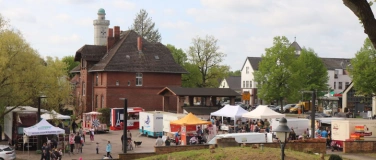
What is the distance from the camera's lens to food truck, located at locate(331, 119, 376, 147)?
33000 millimetres

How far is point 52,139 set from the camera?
33.6 meters

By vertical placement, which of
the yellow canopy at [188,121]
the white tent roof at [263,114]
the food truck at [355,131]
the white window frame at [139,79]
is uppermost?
the white window frame at [139,79]

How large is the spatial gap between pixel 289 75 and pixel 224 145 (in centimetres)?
3871

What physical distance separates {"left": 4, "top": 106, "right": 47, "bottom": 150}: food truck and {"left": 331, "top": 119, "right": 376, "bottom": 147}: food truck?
1983cm

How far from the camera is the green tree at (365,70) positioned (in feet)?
184

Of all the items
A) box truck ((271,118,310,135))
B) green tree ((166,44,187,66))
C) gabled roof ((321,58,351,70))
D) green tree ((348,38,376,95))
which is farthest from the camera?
gabled roof ((321,58,351,70))

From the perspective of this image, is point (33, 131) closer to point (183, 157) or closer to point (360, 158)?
point (183, 157)

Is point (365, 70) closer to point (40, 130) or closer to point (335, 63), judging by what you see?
point (40, 130)

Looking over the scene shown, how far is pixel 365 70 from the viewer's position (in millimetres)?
56094

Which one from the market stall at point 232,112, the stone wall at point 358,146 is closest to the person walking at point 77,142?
the market stall at point 232,112

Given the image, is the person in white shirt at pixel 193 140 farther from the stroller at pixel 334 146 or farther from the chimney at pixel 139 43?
the chimney at pixel 139 43

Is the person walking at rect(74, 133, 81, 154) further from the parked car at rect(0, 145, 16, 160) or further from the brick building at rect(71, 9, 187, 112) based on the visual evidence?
the brick building at rect(71, 9, 187, 112)

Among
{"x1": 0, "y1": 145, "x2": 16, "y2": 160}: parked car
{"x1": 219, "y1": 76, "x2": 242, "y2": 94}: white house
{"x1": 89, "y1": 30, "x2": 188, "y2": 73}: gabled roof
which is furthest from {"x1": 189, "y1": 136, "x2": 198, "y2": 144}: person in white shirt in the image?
{"x1": 219, "y1": 76, "x2": 242, "y2": 94}: white house

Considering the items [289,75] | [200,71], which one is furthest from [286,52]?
[200,71]
